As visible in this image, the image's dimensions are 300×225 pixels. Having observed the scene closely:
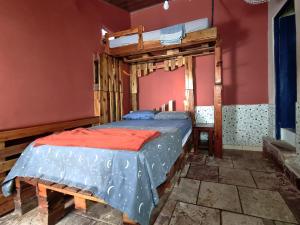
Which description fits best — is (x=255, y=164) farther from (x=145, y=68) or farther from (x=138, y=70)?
(x=138, y=70)

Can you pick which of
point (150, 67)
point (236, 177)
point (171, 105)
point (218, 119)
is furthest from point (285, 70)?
point (150, 67)

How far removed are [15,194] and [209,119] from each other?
3.30 m

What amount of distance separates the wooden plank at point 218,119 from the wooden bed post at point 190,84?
0.67m

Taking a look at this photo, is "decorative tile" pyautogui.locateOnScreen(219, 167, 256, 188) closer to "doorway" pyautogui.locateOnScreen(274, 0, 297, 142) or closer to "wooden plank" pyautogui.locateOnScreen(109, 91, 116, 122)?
"doorway" pyautogui.locateOnScreen(274, 0, 297, 142)

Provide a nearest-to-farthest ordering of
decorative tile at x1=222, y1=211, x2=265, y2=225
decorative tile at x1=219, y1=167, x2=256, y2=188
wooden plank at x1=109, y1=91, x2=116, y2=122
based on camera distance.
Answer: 1. decorative tile at x1=222, y1=211, x2=265, y2=225
2. decorative tile at x1=219, y1=167, x2=256, y2=188
3. wooden plank at x1=109, y1=91, x2=116, y2=122

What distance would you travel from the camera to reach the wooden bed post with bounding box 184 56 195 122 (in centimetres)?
365

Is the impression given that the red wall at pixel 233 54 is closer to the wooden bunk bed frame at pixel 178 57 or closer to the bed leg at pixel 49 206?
the wooden bunk bed frame at pixel 178 57

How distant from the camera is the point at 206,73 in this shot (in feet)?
12.1

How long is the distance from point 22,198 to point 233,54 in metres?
3.90

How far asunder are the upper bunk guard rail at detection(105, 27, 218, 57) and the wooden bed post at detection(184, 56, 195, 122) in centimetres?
50

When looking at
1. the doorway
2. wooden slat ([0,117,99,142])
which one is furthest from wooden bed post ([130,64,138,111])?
the doorway

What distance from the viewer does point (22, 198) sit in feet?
5.63

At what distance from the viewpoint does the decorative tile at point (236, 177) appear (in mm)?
2175

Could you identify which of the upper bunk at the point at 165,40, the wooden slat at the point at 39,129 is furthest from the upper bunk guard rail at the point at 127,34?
the wooden slat at the point at 39,129
